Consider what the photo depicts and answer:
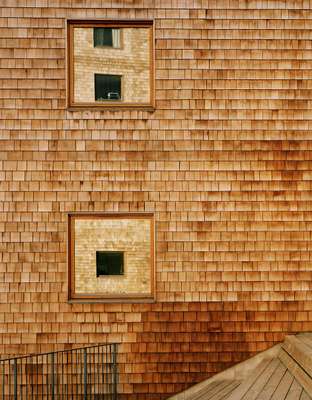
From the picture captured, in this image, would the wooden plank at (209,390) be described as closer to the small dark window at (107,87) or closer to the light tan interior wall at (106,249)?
the light tan interior wall at (106,249)

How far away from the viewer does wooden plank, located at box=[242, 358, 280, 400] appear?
552 cm

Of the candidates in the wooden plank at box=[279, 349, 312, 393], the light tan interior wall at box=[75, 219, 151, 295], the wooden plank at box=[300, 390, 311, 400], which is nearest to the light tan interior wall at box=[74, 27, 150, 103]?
the light tan interior wall at box=[75, 219, 151, 295]

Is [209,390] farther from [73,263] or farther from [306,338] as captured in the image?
[73,263]

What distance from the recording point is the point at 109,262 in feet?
22.1

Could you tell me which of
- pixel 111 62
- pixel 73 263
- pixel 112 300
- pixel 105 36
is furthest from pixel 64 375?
pixel 105 36

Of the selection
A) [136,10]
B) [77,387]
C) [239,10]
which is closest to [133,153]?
[136,10]

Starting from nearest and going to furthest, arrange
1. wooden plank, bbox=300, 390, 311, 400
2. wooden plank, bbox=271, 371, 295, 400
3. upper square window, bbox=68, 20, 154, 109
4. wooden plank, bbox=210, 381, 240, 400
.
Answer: wooden plank, bbox=300, 390, 311, 400 → wooden plank, bbox=271, 371, 295, 400 → wooden plank, bbox=210, 381, 240, 400 → upper square window, bbox=68, 20, 154, 109

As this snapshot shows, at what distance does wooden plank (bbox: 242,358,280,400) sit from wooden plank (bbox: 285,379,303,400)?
409mm

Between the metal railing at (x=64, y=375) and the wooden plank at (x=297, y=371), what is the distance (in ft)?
8.01

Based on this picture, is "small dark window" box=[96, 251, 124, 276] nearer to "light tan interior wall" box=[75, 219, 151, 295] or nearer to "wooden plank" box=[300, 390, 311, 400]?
"light tan interior wall" box=[75, 219, 151, 295]

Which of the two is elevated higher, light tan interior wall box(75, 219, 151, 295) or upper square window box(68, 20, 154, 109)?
upper square window box(68, 20, 154, 109)

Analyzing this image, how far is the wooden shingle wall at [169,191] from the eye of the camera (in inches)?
263

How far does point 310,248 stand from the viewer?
6746 mm

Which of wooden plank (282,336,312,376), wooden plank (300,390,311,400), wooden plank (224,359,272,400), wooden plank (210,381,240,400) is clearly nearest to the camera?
wooden plank (300,390,311,400)
